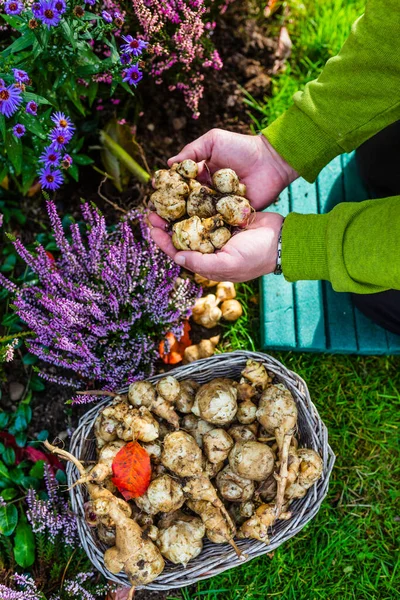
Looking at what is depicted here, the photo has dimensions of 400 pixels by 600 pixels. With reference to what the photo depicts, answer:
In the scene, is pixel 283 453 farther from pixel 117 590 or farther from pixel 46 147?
pixel 46 147

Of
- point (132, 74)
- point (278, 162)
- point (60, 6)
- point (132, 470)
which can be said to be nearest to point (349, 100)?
point (278, 162)

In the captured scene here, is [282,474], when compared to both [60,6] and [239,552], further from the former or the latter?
[60,6]

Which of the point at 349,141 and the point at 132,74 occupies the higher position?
the point at 132,74

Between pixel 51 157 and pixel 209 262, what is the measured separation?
578 mm

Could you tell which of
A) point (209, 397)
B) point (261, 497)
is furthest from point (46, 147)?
point (261, 497)

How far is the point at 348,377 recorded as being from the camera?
225cm

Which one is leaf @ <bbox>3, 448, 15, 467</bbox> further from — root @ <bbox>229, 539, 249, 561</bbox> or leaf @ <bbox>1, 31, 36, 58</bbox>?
leaf @ <bbox>1, 31, 36, 58</bbox>

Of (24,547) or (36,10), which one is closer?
(36,10)

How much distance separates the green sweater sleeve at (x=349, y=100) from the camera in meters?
1.51

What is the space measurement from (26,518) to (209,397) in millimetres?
842

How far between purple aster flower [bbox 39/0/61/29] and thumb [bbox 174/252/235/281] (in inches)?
26.4

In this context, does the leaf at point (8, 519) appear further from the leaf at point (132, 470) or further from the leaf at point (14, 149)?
the leaf at point (14, 149)

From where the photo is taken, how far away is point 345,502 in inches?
84.7

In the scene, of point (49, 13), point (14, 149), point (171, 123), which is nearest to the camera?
point (49, 13)
